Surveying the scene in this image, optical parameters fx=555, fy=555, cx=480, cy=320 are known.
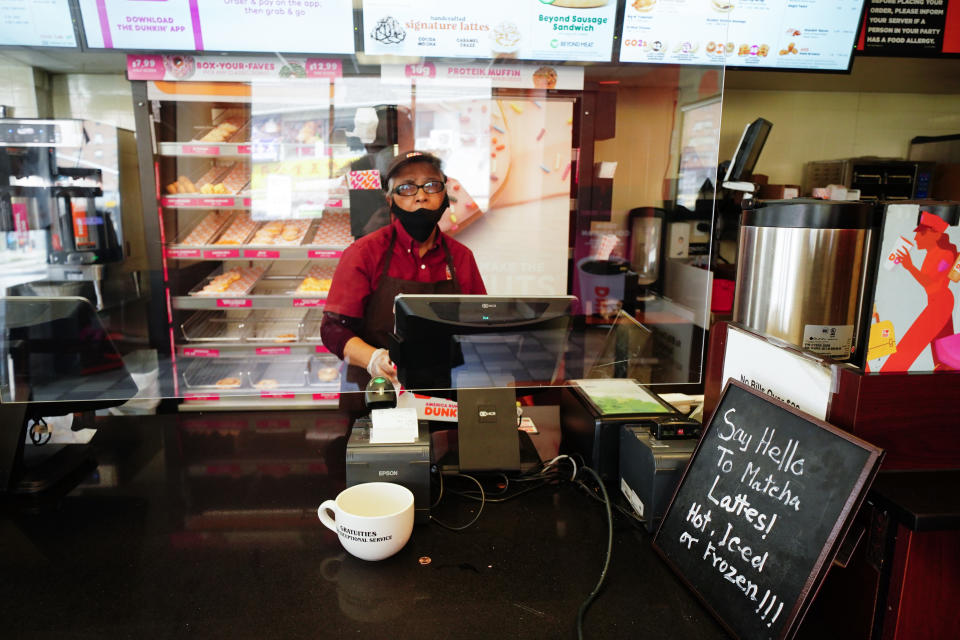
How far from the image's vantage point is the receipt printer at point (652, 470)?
1.06 metres

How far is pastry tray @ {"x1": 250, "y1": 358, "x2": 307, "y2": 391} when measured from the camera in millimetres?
1800

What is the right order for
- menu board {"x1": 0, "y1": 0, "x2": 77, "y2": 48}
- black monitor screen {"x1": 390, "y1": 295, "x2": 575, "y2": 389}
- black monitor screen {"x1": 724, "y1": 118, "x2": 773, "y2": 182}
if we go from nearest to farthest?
black monitor screen {"x1": 390, "y1": 295, "x2": 575, "y2": 389} < menu board {"x1": 0, "y1": 0, "x2": 77, "y2": 48} < black monitor screen {"x1": 724, "y1": 118, "x2": 773, "y2": 182}

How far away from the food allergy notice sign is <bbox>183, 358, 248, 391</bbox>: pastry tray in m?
3.34

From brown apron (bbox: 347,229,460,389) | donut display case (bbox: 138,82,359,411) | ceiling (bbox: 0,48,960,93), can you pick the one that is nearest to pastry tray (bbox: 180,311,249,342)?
donut display case (bbox: 138,82,359,411)

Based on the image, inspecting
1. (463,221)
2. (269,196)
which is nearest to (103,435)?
(269,196)

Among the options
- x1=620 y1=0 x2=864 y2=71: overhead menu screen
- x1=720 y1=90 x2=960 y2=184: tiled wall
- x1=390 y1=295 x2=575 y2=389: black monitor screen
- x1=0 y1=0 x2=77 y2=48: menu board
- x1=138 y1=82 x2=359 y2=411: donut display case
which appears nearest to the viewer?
x1=390 y1=295 x2=575 y2=389: black monitor screen

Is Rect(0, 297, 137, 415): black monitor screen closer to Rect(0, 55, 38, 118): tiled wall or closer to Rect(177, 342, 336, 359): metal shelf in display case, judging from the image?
Rect(177, 342, 336, 359): metal shelf in display case

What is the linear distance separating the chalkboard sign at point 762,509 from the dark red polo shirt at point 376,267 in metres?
1.02

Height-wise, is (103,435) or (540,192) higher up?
(540,192)

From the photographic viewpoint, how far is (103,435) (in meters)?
1.55

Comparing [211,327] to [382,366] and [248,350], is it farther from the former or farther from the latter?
[382,366]

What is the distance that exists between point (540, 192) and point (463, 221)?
0.98ft

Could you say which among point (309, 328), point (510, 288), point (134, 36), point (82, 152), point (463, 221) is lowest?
point (309, 328)

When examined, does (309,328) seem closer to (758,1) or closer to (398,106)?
(398,106)
